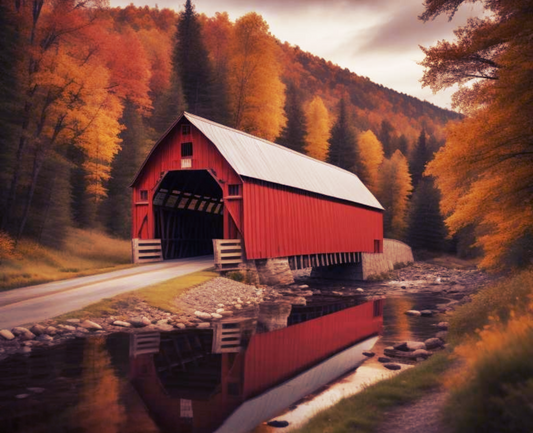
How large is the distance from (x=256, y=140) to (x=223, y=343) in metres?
14.6

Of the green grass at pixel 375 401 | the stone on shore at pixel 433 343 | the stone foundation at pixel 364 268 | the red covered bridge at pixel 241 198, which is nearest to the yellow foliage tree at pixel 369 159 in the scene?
the stone foundation at pixel 364 268

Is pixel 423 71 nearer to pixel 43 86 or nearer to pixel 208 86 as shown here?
pixel 43 86

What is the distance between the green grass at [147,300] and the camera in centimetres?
1322

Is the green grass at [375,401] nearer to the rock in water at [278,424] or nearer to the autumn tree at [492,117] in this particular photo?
the rock in water at [278,424]

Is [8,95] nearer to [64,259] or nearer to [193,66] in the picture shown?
[64,259]

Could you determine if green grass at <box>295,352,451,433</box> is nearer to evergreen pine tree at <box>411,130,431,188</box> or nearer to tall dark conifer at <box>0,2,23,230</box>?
tall dark conifer at <box>0,2,23,230</box>

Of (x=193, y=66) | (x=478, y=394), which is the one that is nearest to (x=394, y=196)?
(x=193, y=66)

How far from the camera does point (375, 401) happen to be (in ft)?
22.2

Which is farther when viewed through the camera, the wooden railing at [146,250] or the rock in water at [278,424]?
the wooden railing at [146,250]

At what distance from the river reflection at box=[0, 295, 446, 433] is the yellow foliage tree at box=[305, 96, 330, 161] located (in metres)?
38.2

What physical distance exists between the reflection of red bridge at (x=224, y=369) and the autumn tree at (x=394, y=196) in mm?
40505

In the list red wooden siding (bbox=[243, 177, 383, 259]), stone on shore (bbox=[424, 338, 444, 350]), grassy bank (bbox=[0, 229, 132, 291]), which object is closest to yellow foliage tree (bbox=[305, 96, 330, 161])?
red wooden siding (bbox=[243, 177, 383, 259])

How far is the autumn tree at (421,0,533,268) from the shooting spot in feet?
38.3

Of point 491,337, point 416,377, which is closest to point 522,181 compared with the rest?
point 416,377
